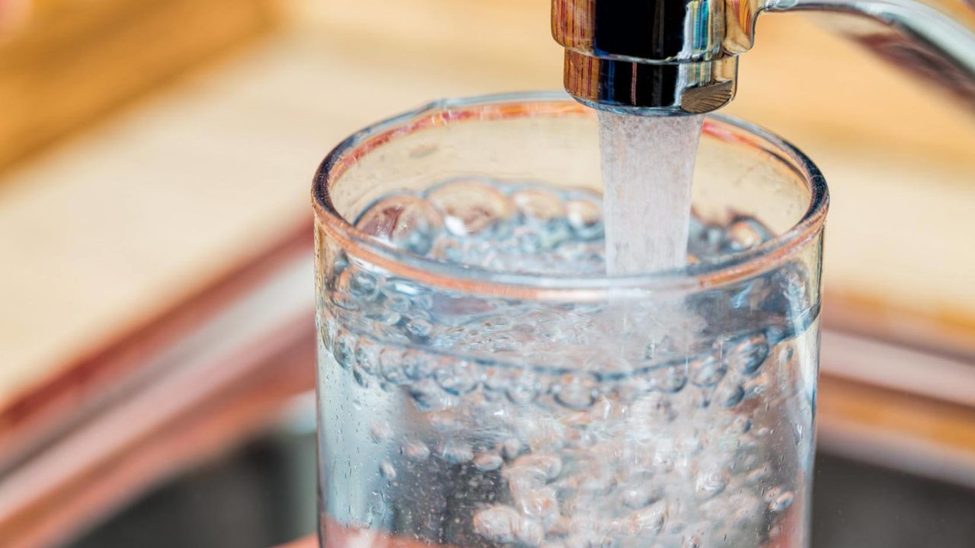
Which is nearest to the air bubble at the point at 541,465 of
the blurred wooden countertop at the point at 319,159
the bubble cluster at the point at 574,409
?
the bubble cluster at the point at 574,409

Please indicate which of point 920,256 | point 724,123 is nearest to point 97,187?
point 920,256

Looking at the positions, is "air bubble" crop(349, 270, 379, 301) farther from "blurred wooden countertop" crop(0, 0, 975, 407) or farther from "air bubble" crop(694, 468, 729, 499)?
"blurred wooden countertop" crop(0, 0, 975, 407)

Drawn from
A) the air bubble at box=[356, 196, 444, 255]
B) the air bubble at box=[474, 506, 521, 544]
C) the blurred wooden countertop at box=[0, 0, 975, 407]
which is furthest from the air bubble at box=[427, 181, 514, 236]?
the blurred wooden countertop at box=[0, 0, 975, 407]

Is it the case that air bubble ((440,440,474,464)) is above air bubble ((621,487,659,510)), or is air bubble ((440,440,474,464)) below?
above

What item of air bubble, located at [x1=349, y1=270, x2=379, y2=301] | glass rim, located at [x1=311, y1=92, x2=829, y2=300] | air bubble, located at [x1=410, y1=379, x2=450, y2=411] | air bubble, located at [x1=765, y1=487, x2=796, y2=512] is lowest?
air bubble, located at [x1=765, y1=487, x2=796, y2=512]

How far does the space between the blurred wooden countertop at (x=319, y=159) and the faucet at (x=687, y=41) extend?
1.69 feet

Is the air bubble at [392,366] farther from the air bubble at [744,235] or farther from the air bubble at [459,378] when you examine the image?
the air bubble at [744,235]

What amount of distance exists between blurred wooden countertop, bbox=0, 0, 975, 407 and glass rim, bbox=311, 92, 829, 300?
1.53 feet

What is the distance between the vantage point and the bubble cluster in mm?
303

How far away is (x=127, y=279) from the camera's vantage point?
38.5 inches

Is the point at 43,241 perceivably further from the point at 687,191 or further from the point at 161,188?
the point at 687,191

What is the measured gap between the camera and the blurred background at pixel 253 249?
73 centimetres

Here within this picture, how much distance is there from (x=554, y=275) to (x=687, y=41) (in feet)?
0.23

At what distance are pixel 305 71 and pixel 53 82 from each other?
0.98 feet
